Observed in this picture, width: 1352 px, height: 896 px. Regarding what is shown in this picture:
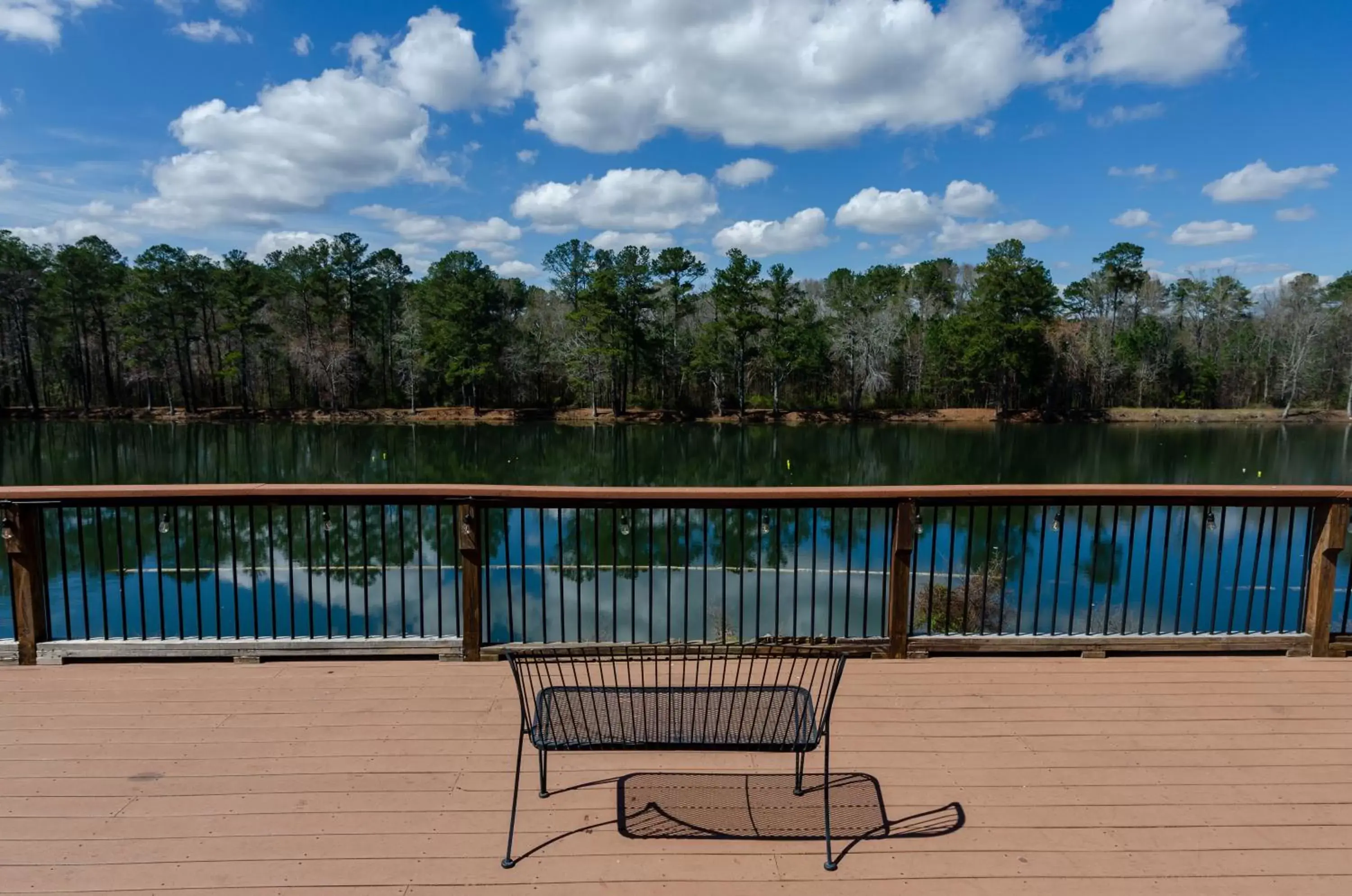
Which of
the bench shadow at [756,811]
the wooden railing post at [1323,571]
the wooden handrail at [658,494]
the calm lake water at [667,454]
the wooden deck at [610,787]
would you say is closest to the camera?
the wooden deck at [610,787]

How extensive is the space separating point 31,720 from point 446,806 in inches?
76.1

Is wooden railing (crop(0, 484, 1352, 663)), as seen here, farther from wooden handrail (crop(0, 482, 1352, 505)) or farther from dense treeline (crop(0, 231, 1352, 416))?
dense treeline (crop(0, 231, 1352, 416))

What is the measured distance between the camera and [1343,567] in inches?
550

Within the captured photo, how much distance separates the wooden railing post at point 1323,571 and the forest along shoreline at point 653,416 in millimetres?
40797

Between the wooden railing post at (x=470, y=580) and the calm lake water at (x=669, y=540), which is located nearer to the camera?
the wooden railing post at (x=470, y=580)

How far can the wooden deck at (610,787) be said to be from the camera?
225cm

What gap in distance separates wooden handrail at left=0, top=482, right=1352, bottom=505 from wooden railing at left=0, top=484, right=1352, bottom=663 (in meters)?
0.01

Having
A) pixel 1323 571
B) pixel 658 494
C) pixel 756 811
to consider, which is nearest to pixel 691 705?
pixel 756 811

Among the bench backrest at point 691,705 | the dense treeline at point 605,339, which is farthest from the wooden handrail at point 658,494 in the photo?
the dense treeline at point 605,339

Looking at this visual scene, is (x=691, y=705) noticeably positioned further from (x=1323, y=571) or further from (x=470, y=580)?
(x=1323, y=571)

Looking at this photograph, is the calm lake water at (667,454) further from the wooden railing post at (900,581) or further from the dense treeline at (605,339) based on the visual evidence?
the wooden railing post at (900,581)

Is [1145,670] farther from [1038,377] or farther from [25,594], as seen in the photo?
[1038,377]

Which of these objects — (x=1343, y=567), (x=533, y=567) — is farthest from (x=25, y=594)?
(x=1343, y=567)

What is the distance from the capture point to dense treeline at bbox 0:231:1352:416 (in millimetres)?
43094
